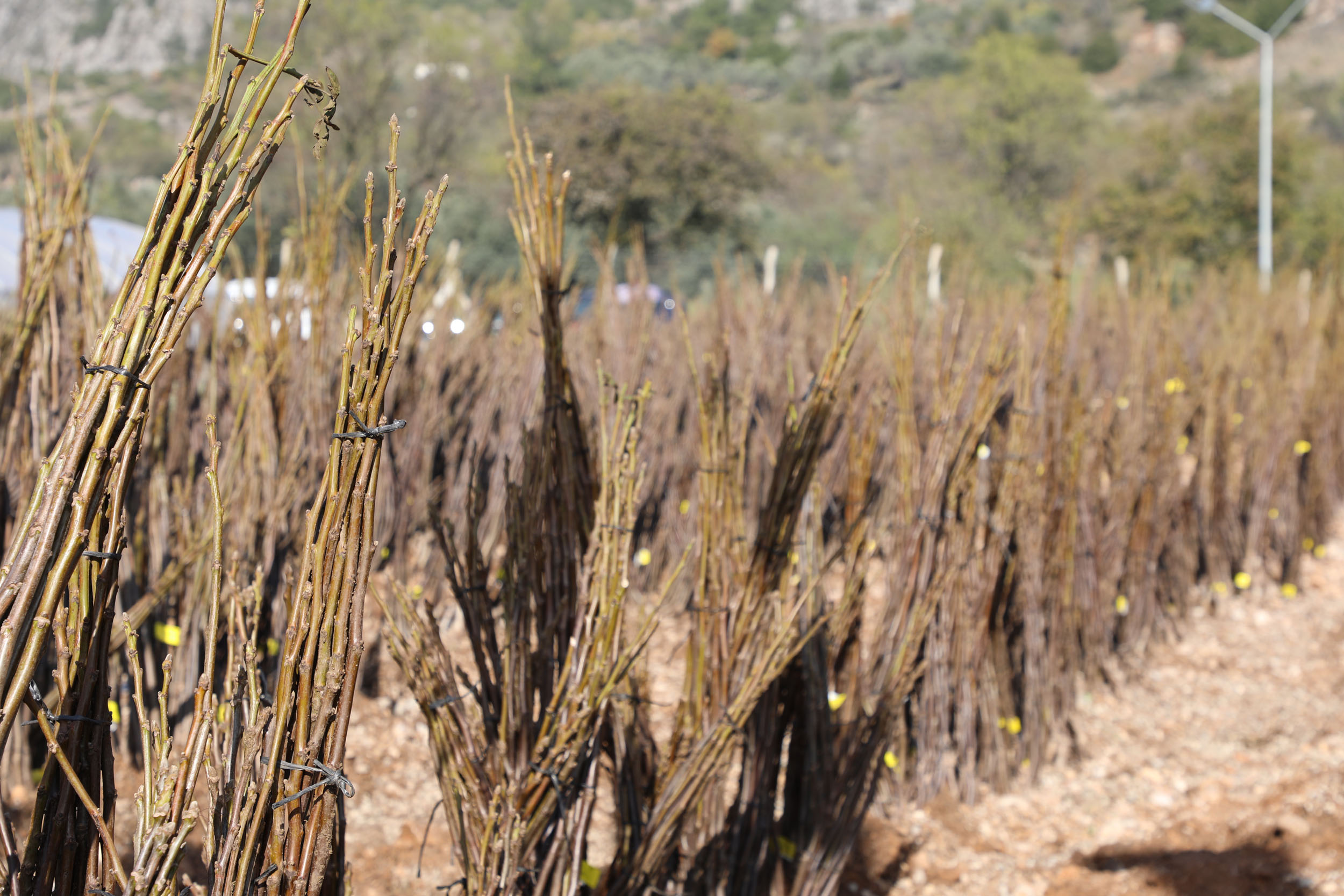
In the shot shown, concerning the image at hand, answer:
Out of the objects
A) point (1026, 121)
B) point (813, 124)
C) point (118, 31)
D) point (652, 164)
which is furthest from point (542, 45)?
point (652, 164)

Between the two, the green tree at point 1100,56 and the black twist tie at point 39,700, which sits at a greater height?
the green tree at point 1100,56

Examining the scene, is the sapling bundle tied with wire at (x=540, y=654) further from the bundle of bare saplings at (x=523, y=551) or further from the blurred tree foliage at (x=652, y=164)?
the blurred tree foliage at (x=652, y=164)

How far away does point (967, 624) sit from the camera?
239cm

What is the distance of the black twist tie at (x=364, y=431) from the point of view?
95cm

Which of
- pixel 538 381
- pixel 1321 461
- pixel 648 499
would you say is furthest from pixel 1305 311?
pixel 538 381

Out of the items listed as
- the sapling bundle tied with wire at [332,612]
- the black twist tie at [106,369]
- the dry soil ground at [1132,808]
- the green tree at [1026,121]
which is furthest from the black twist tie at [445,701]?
the green tree at [1026,121]

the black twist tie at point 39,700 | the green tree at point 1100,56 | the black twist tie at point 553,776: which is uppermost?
the green tree at point 1100,56

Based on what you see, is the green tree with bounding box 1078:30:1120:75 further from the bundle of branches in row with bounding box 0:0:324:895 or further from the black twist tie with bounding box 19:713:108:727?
the black twist tie with bounding box 19:713:108:727

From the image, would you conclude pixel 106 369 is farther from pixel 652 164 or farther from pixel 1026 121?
pixel 1026 121

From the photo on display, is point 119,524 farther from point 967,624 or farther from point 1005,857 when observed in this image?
point 1005,857

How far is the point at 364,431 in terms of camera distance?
0.96m

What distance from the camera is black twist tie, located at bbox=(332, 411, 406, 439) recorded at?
3.13 feet

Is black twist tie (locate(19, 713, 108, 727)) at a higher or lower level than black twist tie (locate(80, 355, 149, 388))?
lower

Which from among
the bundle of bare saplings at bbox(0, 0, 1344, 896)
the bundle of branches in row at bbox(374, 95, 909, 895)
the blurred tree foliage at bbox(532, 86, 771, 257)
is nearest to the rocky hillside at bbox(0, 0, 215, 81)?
the blurred tree foliage at bbox(532, 86, 771, 257)
